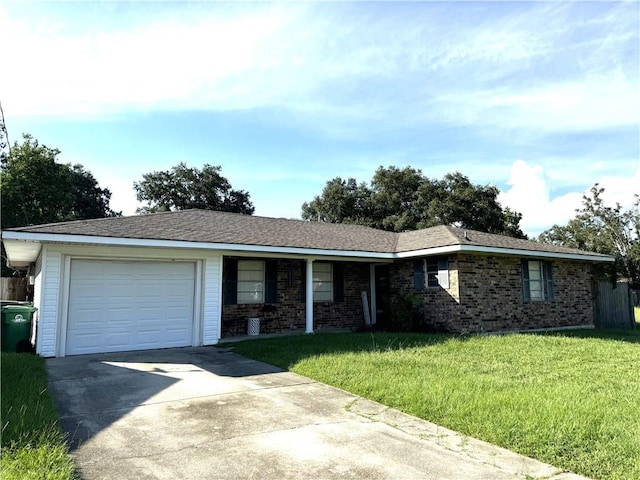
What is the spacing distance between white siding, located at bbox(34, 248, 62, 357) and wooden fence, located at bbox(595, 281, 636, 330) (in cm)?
1760

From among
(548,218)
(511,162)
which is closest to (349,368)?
(511,162)

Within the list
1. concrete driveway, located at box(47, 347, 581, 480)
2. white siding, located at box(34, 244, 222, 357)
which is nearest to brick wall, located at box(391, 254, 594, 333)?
white siding, located at box(34, 244, 222, 357)

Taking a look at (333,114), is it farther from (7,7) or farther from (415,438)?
(415,438)

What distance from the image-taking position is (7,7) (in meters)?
6.13

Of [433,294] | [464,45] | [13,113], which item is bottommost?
[433,294]

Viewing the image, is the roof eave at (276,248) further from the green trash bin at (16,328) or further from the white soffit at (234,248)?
the green trash bin at (16,328)

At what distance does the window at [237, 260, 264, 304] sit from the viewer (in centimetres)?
1297

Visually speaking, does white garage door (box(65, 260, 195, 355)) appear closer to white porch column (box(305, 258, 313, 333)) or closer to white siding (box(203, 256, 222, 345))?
white siding (box(203, 256, 222, 345))

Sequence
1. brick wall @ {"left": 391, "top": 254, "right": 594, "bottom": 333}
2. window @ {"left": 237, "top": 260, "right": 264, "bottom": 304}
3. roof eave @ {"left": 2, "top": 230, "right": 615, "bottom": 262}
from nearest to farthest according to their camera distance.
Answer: roof eave @ {"left": 2, "top": 230, "right": 615, "bottom": 262}, brick wall @ {"left": 391, "top": 254, "right": 594, "bottom": 333}, window @ {"left": 237, "top": 260, "right": 264, "bottom": 304}

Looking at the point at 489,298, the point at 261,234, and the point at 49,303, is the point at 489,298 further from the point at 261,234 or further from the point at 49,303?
the point at 49,303

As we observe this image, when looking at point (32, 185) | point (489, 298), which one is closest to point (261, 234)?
point (489, 298)

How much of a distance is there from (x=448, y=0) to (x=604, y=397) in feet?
23.3

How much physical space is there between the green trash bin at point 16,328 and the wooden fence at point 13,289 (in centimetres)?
1046

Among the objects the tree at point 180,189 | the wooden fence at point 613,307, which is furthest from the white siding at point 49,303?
the tree at point 180,189
